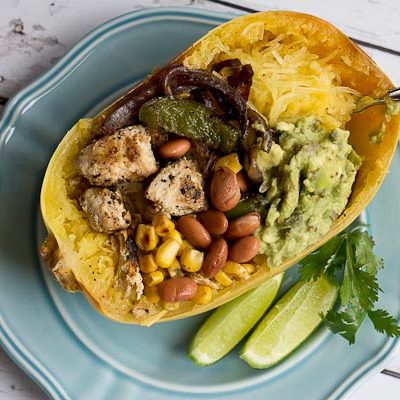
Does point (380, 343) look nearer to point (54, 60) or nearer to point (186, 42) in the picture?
point (186, 42)

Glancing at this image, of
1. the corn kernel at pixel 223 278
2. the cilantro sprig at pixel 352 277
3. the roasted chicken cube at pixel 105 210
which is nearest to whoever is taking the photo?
the roasted chicken cube at pixel 105 210

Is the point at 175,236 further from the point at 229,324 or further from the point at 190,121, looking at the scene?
the point at 229,324

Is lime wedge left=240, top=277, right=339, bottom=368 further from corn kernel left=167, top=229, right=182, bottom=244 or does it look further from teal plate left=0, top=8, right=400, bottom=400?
corn kernel left=167, top=229, right=182, bottom=244

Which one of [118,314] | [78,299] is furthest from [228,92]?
[78,299]

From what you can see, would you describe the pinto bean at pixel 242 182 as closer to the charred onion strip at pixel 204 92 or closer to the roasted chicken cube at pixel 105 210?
the charred onion strip at pixel 204 92

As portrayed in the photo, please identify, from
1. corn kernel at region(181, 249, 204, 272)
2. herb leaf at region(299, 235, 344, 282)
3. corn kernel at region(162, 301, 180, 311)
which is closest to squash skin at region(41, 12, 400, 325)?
corn kernel at region(162, 301, 180, 311)

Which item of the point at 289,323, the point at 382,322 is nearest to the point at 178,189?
the point at 289,323

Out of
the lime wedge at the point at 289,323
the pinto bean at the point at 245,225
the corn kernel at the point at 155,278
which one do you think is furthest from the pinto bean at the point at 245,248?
the lime wedge at the point at 289,323

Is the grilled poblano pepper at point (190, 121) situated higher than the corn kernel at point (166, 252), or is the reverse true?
the grilled poblano pepper at point (190, 121)
